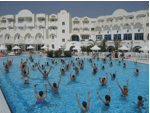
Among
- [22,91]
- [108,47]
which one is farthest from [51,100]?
[108,47]

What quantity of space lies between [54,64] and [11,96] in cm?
1232

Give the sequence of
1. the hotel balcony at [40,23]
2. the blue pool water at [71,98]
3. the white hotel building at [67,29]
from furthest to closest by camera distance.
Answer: the hotel balcony at [40,23]
the white hotel building at [67,29]
the blue pool water at [71,98]

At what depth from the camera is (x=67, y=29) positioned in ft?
143

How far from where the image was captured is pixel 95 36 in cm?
4422

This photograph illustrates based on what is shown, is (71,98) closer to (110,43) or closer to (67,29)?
(110,43)

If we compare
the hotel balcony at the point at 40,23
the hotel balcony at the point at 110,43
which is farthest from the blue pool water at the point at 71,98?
the hotel balcony at the point at 40,23

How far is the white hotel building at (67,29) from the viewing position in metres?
38.2

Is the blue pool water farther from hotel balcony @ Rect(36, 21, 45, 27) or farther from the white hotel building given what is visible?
hotel balcony @ Rect(36, 21, 45, 27)

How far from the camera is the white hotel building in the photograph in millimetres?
38250

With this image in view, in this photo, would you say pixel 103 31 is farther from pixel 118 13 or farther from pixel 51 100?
pixel 51 100

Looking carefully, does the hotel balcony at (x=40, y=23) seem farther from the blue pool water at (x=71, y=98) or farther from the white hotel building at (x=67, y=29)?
the blue pool water at (x=71, y=98)

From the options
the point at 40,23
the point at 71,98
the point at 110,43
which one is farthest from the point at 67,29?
the point at 71,98

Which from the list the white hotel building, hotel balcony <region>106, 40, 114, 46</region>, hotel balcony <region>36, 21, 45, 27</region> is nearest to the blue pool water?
hotel balcony <region>106, 40, 114, 46</region>

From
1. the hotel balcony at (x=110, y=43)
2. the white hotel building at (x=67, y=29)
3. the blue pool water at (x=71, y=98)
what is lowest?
the blue pool water at (x=71, y=98)
